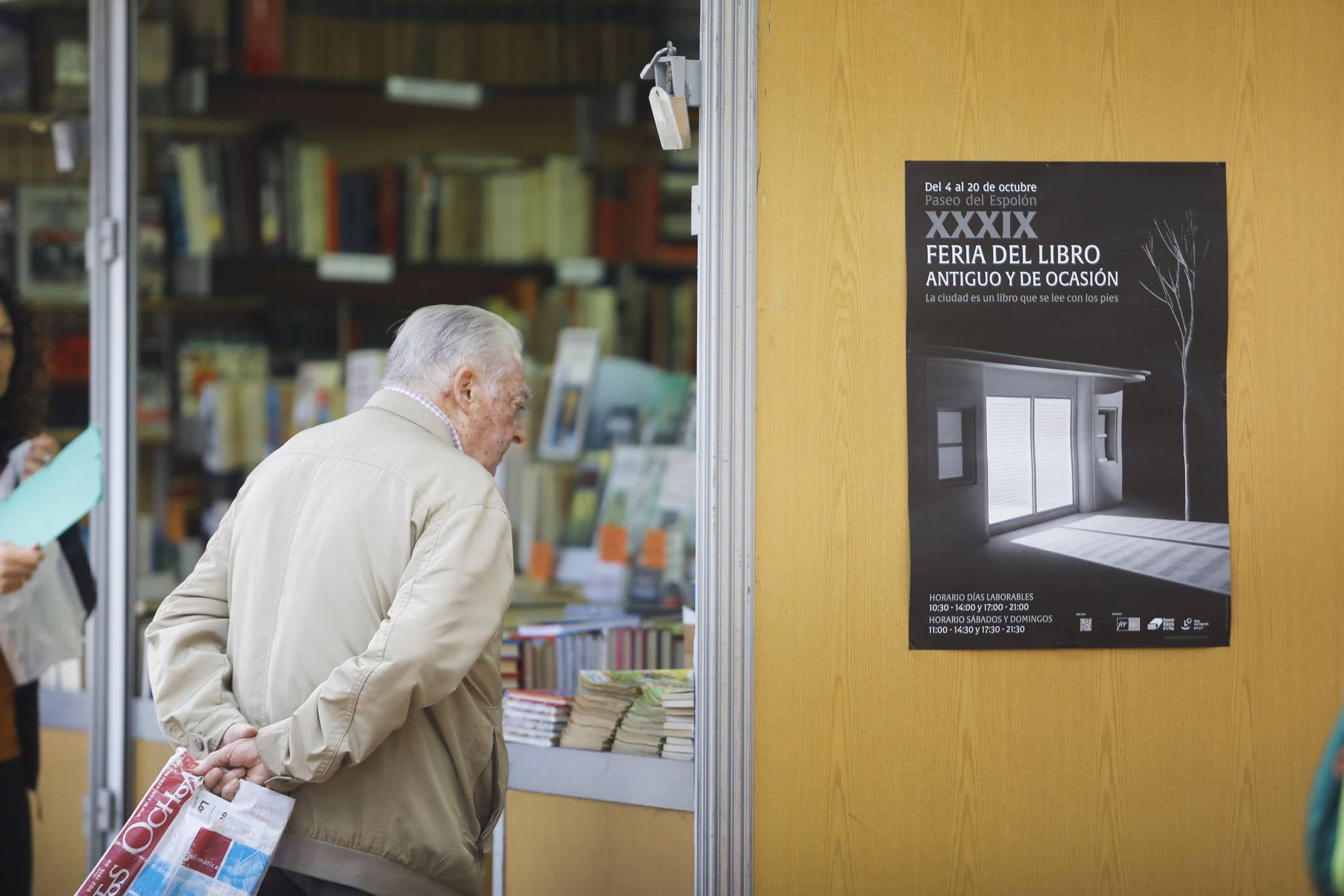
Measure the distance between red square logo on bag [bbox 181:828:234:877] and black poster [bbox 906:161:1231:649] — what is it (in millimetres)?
1183

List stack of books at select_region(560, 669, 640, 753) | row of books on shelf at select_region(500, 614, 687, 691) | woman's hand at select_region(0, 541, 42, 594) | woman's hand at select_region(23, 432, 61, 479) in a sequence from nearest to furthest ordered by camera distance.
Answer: woman's hand at select_region(0, 541, 42, 594), stack of books at select_region(560, 669, 640, 753), woman's hand at select_region(23, 432, 61, 479), row of books on shelf at select_region(500, 614, 687, 691)

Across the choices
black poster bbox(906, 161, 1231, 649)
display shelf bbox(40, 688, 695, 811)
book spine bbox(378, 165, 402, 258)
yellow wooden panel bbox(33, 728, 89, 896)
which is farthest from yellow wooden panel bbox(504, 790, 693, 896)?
book spine bbox(378, 165, 402, 258)

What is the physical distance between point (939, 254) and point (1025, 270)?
A: 154 mm

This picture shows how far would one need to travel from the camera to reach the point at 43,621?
2.74m

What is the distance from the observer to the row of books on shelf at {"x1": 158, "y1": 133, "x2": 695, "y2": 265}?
3908mm

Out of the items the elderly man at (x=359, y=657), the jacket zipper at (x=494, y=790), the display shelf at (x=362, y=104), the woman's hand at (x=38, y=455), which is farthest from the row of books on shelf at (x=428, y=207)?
the jacket zipper at (x=494, y=790)

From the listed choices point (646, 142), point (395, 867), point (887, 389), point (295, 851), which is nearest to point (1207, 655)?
point (887, 389)

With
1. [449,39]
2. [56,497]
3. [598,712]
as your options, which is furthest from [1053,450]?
[449,39]

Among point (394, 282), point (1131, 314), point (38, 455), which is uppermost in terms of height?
point (394, 282)

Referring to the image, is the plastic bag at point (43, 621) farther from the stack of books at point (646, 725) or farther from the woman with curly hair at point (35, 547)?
the stack of books at point (646, 725)

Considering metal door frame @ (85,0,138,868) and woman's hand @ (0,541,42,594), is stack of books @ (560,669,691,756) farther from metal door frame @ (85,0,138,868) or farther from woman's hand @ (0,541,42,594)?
metal door frame @ (85,0,138,868)

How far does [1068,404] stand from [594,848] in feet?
4.46

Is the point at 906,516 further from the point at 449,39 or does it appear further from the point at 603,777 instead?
the point at 449,39

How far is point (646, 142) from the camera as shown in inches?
160
